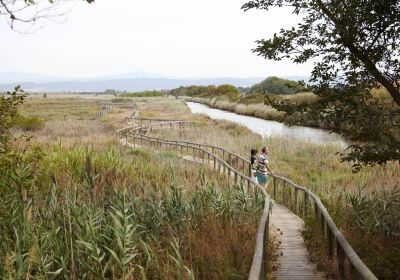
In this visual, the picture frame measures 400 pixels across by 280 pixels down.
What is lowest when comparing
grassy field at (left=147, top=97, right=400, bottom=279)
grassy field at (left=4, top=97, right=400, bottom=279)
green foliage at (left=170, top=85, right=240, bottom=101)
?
grassy field at (left=147, top=97, right=400, bottom=279)

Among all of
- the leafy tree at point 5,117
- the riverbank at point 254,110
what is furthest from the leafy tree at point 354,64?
the riverbank at point 254,110

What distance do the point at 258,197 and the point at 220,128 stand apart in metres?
29.4

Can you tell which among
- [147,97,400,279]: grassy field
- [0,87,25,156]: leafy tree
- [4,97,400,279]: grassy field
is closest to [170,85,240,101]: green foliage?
[147,97,400,279]: grassy field

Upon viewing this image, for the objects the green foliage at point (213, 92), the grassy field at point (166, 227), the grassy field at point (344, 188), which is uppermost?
the green foliage at point (213, 92)

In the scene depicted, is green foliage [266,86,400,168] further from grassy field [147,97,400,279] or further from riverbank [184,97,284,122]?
riverbank [184,97,284,122]

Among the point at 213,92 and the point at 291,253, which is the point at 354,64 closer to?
the point at 291,253

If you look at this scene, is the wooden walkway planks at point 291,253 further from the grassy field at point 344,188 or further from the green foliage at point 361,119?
the green foliage at point 361,119

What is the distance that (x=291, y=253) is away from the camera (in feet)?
26.8

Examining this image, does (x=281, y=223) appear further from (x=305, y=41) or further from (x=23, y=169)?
(x=23, y=169)

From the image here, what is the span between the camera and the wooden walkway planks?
7.05 meters

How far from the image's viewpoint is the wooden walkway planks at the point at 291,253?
7055mm

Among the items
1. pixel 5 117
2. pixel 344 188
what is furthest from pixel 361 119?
pixel 344 188

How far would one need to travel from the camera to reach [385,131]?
282 inches

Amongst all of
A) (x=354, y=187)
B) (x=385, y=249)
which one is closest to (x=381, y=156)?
(x=385, y=249)
